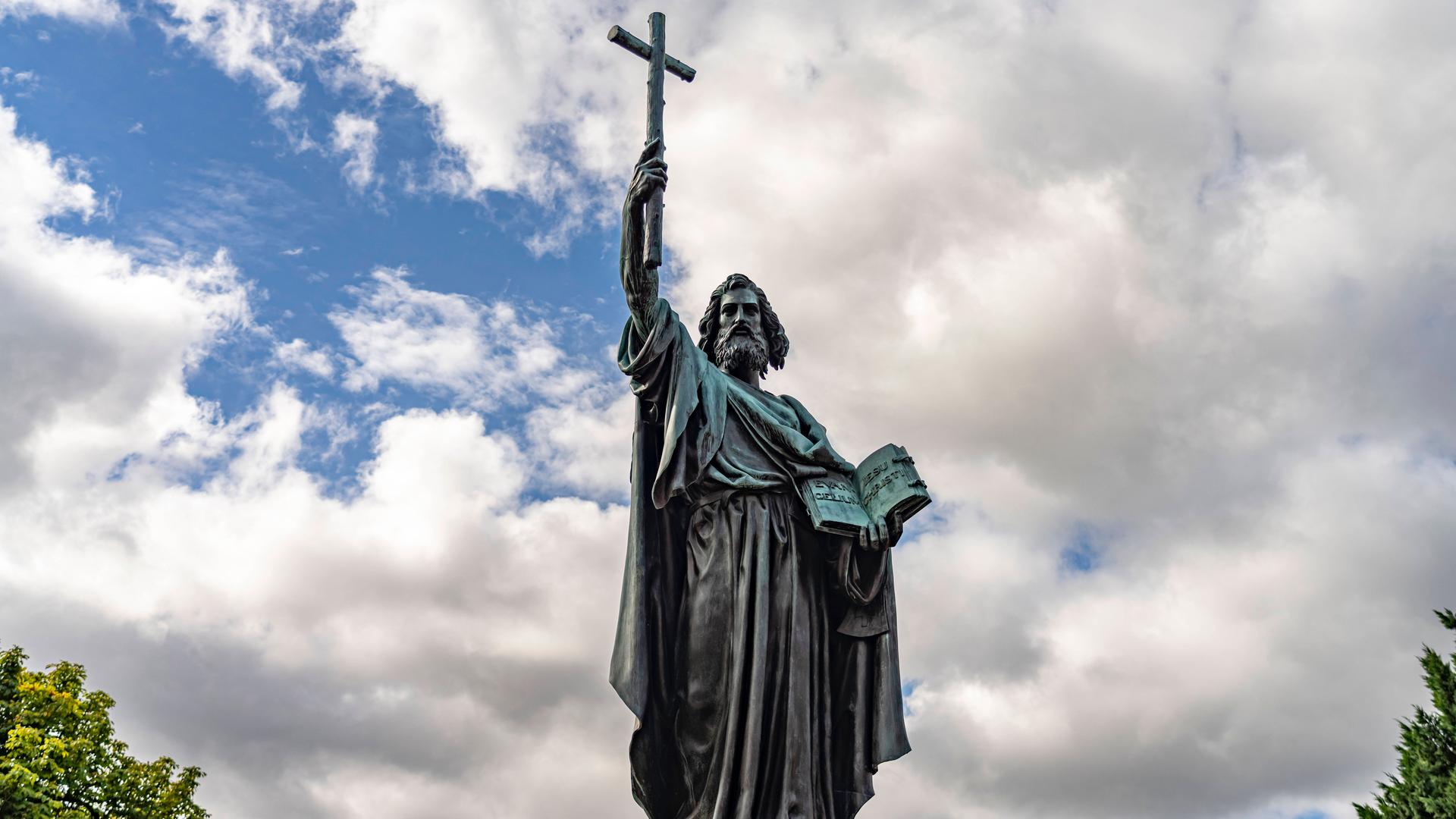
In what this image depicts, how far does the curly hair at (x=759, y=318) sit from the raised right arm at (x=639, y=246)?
124 cm

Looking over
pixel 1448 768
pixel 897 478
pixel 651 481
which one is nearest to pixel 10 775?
pixel 651 481

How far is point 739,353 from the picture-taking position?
11.2 metres

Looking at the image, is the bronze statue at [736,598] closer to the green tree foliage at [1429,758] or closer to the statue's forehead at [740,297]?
the statue's forehead at [740,297]

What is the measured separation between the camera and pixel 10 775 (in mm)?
22406

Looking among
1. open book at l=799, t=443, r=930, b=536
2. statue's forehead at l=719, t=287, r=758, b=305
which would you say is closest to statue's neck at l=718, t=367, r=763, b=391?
statue's forehead at l=719, t=287, r=758, b=305

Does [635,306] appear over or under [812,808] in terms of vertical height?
over

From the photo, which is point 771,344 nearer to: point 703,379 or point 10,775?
point 703,379

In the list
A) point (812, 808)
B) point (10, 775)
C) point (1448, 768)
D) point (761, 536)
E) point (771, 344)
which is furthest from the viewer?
point (10, 775)

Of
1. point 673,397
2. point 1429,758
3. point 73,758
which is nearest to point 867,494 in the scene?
point 673,397

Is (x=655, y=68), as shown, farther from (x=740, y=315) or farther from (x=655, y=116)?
(x=740, y=315)

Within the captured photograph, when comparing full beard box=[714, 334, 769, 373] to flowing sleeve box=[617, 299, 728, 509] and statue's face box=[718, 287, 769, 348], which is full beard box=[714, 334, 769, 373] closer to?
statue's face box=[718, 287, 769, 348]

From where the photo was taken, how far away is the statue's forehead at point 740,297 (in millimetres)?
11344

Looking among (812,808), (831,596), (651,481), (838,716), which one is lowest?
(812,808)

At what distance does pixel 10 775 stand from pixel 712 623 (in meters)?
17.7
